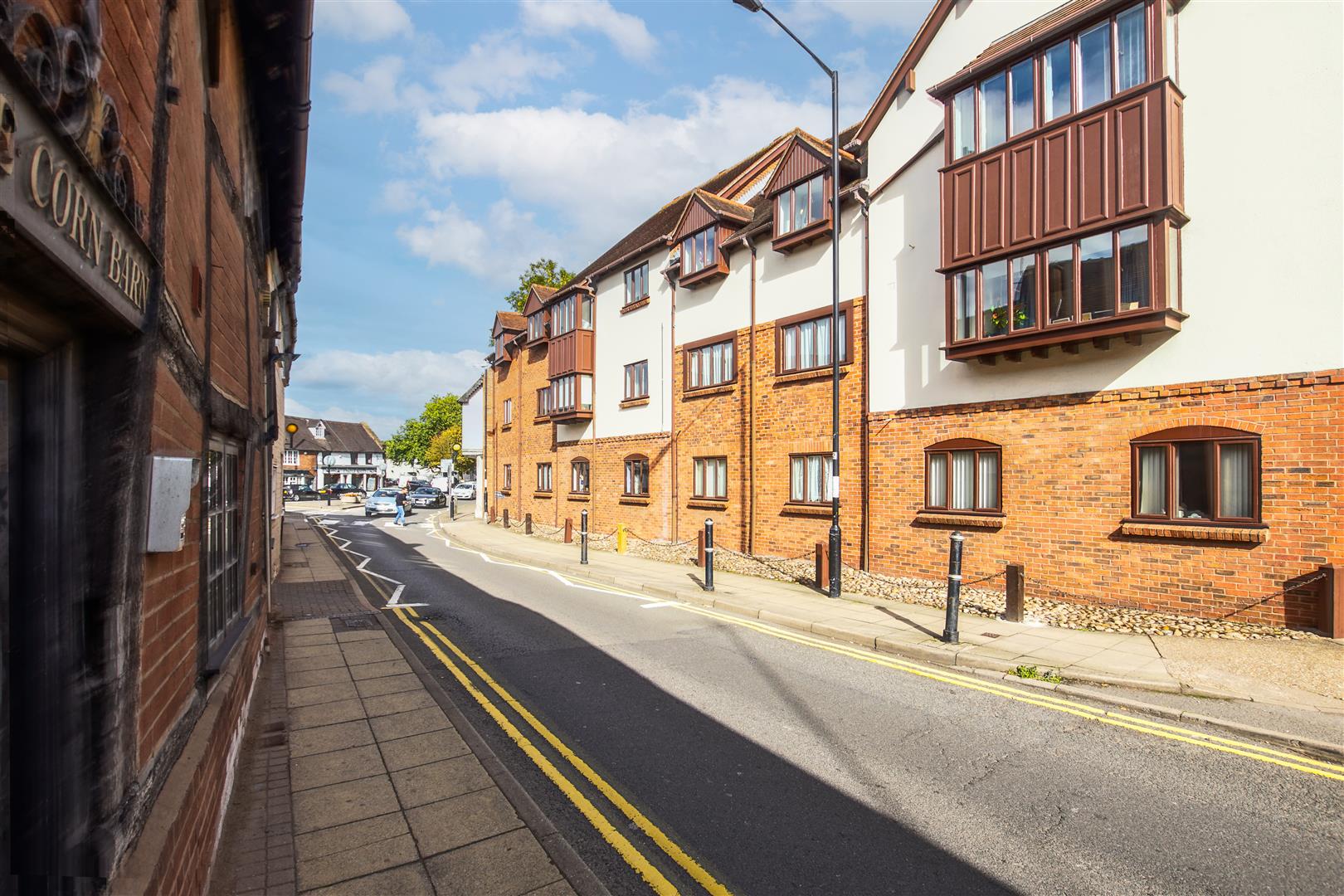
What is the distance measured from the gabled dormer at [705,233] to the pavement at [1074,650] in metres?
8.95

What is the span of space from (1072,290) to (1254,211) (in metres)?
2.25

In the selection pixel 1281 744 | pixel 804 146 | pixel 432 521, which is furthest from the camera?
pixel 432 521

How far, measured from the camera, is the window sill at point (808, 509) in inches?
588

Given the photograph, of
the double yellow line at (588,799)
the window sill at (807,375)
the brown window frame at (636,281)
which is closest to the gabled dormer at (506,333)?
the brown window frame at (636,281)

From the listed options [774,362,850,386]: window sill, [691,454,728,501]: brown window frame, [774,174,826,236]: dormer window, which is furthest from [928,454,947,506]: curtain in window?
[691,454,728,501]: brown window frame

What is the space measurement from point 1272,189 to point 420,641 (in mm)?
12787

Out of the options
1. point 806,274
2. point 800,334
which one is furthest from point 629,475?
point 806,274

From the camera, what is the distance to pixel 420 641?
31.1ft

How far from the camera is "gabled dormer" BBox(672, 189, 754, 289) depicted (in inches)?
717

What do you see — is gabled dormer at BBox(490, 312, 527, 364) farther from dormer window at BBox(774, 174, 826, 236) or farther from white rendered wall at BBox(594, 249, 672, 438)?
dormer window at BBox(774, 174, 826, 236)

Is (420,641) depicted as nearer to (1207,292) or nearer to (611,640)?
(611,640)

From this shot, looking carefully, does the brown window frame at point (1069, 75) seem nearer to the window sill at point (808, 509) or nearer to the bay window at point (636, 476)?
the window sill at point (808, 509)

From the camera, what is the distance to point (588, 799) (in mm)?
4891

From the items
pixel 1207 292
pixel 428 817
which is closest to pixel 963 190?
pixel 1207 292
